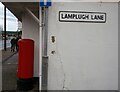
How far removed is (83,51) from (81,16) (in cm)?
97

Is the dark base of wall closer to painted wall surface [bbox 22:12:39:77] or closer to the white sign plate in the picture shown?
painted wall surface [bbox 22:12:39:77]

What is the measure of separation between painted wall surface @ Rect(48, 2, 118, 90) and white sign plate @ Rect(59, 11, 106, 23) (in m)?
0.09

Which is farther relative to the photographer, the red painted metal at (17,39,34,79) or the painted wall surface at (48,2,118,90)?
the red painted metal at (17,39,34,79)

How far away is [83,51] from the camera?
689cm

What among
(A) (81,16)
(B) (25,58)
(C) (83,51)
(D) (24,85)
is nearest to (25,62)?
(B) (25,58)

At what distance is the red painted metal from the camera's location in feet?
27.3

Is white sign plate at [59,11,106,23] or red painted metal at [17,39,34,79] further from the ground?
white sign plate at [59,11,106,23]

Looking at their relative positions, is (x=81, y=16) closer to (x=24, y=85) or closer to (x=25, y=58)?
(x=25, y=58)

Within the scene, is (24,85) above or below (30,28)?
below

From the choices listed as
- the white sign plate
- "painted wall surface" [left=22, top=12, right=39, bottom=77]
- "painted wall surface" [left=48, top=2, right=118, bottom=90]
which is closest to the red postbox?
"painted wall surface" [left=22, top=12, right=39, bottom=77]

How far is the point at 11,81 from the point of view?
10102 mm

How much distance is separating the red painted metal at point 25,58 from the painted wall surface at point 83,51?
176cm

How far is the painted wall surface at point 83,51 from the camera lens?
6820 millimetres

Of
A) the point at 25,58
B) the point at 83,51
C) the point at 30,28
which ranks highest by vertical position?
the point at 30,28
